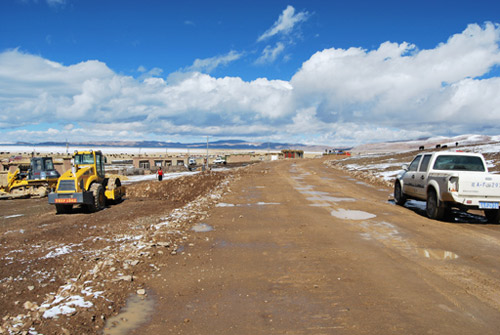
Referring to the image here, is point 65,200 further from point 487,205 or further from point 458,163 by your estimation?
point 487,205

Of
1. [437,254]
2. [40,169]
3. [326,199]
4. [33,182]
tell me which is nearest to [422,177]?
[326,199]

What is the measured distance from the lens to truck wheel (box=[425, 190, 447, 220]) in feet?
33.0

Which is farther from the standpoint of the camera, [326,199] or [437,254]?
[326,199]

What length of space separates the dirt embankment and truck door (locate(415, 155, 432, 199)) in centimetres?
721

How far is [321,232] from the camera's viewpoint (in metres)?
8.77

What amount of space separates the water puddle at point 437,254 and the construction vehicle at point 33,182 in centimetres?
2476

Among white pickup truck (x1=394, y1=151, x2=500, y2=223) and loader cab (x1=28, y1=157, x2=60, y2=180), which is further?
loader cab (x1=28, y1=157, x2=60, y2=180)

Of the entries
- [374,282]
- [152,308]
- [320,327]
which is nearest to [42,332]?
[152,308]

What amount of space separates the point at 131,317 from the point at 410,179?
10.8 meters

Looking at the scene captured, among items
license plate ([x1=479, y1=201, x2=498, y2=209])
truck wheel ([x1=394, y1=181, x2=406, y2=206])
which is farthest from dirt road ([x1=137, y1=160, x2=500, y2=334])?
truck wheel ([x1=394, y1=181, x2=406, y2=206])

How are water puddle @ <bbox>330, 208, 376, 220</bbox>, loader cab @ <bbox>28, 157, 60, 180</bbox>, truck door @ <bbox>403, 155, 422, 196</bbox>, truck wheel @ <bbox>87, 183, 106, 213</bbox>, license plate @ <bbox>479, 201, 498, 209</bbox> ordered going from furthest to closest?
loader cab @ <bbox>28, 157, 60, 180</bbox> < truck wheel @ <bbox>87, 183, 106, 213</bbox> < truck door @ <bbox>403, 155, 422, 196</bbox> < water puddle @ <bbox>330, 208, 376, 220</bbox> < license plate @ <bbox>479, 201, 498, 209</bbox>

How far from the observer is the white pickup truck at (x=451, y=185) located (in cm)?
942

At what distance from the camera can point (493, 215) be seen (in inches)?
394

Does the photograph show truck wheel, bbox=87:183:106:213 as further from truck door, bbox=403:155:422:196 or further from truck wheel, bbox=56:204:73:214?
truck door, bbox=403:155:422:196
